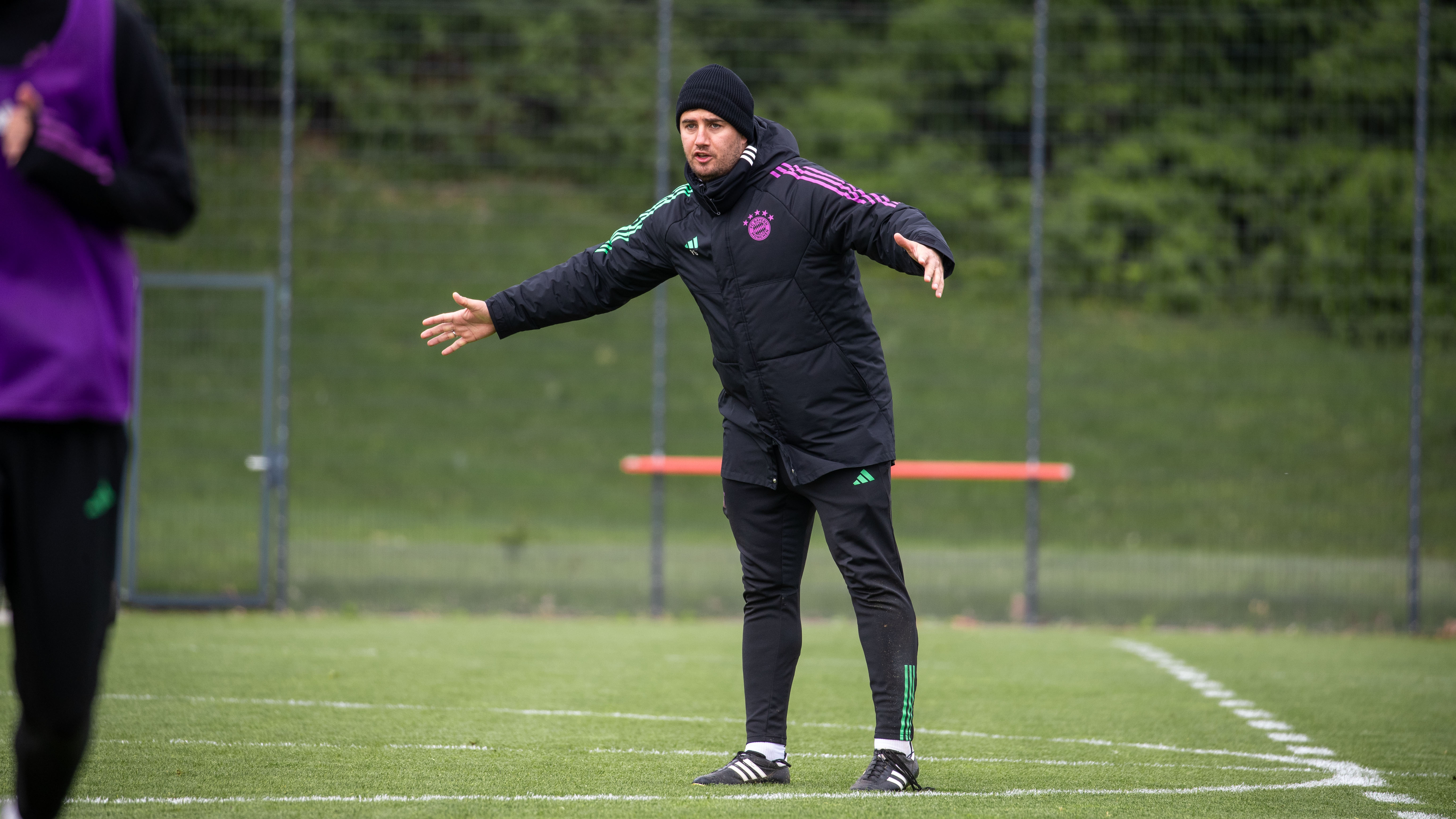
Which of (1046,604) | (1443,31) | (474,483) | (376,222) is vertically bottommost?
(1046,604)

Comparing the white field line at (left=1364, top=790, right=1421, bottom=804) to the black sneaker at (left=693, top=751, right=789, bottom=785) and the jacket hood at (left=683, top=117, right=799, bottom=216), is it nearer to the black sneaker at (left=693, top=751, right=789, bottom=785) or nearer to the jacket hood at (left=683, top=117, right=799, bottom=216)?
the black sneaker at (left=693, top=751, right=789, bottom=785)

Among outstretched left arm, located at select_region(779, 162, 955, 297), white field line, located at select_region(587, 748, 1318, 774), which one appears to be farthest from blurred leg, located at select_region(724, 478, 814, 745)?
outstretched left arm, located at select_region(779, 162, 955, 297)

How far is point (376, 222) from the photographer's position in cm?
1057

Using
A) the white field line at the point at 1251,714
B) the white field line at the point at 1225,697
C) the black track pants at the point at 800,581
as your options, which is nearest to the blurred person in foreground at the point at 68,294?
the black track pants at the point at 800,581

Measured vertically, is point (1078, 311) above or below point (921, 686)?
above

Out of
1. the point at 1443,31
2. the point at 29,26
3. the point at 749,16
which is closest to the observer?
the point at 29,26

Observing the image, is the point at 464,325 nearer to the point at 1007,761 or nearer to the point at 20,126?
the point at 20,126

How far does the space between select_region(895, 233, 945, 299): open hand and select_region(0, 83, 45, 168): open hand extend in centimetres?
200

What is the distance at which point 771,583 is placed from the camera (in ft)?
14.1

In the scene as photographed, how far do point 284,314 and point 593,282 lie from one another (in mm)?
5360

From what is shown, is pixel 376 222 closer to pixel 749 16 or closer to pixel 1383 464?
pixel 749 16

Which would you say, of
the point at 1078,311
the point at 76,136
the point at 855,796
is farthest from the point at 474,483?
the point at 76,136

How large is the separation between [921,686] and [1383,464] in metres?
4.85

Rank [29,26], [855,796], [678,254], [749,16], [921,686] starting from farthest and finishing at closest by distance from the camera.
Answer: [749,16]
[921,686]
[678,254]
[855,796]
[29,26]
